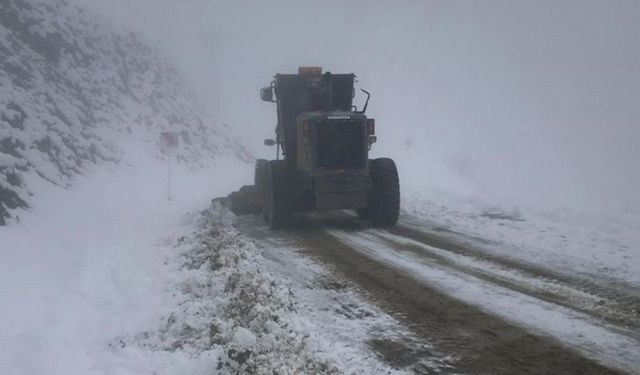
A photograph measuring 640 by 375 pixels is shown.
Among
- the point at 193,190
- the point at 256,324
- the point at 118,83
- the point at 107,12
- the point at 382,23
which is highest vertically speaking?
the point at 382,23

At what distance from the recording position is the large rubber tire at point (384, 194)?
10.7m

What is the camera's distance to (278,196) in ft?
35.4

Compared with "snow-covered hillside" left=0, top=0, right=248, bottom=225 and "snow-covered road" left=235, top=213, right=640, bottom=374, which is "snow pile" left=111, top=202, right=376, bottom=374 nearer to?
"snow-covered road" left=235, top=213, right=640, bottom=374

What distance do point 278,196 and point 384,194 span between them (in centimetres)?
225

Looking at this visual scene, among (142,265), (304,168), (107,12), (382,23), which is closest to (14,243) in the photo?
(142,265)

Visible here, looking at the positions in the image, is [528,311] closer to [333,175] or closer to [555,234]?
[555,234]

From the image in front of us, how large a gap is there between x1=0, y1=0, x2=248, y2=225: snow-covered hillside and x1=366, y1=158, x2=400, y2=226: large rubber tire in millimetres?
7501

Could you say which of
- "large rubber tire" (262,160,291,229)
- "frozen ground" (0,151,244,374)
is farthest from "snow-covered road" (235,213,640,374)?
"frozen ground" (0,151,244,374)

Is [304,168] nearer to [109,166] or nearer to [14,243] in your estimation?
[14,243]

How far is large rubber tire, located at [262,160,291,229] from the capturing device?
10.8 meters

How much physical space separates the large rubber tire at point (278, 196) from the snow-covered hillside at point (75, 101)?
208 inches

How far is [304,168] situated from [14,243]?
5.68m

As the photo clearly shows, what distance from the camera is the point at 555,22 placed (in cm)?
12481

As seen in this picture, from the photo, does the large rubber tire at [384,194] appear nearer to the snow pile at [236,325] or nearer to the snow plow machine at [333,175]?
the snow plow machine at [333,175]
